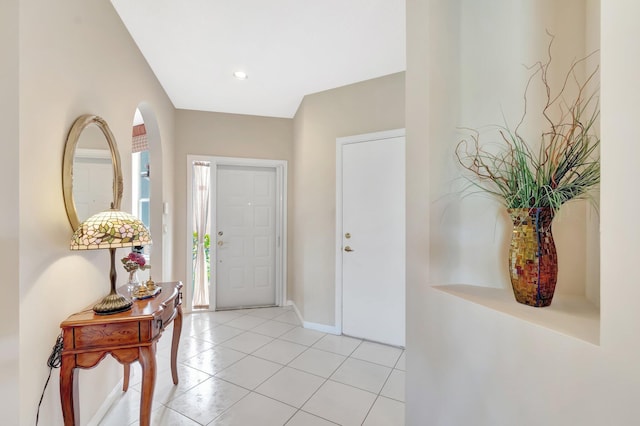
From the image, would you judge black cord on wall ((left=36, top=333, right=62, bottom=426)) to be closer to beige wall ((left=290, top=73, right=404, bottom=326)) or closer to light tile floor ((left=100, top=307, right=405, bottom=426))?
light tile floor ((left=100, top=307, right=405, bottom=426))

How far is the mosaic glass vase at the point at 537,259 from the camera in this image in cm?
90

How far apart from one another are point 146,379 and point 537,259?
1863mm

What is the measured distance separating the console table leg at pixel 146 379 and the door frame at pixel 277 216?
2177 mm

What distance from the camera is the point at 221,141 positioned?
363 centimetres

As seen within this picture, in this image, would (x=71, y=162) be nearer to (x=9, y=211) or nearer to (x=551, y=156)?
(x=9, y=211)

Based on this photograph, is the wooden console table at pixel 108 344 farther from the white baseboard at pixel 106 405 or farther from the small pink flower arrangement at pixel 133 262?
the white baseboard at pixel 106 405

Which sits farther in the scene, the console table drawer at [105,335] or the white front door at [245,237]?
the white front door at [245,237]

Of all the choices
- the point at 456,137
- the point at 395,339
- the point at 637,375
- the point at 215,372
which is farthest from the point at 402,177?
the point at 215,372

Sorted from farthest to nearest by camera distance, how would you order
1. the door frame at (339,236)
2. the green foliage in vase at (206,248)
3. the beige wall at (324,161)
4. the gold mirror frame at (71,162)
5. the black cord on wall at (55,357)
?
the green foliage in vase at (206,248) → the door frame at (339,236) → the beige wall at (324,161) → the gold mirror frame at (71,162) → the black cord on wall at (55,357)

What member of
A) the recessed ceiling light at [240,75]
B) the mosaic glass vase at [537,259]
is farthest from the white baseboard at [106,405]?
the recessed ceiling light at [240,75]

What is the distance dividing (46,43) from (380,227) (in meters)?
2.50

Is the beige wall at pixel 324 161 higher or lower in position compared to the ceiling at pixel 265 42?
lower

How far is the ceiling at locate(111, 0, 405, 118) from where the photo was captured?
1.79m

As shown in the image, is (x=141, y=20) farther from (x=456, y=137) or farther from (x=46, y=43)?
(x=456, y=137)
